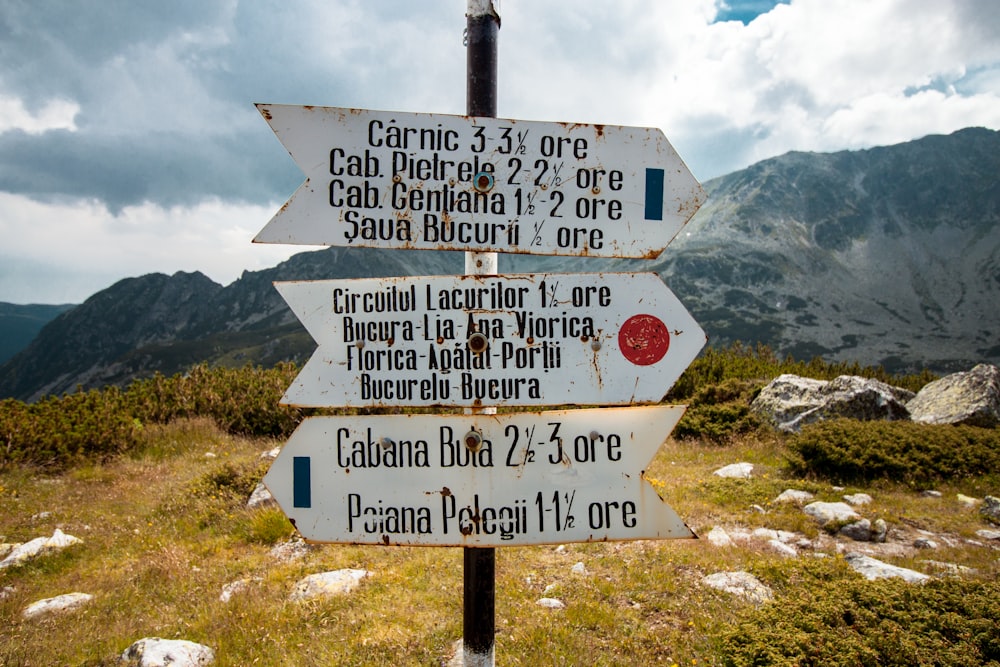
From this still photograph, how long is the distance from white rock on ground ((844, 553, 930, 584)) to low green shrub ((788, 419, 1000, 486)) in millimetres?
3559

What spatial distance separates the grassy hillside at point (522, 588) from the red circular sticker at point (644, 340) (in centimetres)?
191

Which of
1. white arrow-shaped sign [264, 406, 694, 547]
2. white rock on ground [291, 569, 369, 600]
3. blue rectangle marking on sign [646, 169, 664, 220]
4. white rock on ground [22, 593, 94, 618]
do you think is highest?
blue rectangle marking on sign [646, 169, 664, 220]

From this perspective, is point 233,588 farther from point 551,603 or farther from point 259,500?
point 551,603

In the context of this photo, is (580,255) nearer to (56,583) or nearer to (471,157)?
(471,157)

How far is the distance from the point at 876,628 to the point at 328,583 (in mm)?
4132

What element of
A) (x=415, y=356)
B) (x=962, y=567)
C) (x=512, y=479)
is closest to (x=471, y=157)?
(x=415, y=356)

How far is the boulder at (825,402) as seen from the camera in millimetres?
10164

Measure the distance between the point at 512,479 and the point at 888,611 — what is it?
2553 mm

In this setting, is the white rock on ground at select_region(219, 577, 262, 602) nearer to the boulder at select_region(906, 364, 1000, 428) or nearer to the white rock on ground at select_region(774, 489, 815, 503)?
the white rock on ground at select_region(774, 489, 815, 503)

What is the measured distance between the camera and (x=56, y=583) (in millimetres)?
5121

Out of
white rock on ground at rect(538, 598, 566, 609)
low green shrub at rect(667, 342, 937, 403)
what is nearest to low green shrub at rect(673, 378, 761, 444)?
low green shrub at rect(667, 342, 937, 403)

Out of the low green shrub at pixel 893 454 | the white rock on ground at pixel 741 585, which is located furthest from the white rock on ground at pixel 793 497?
the white rock on ground at pixel 741 585

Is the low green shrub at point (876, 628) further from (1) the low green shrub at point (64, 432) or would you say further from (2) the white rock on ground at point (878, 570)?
(1) the low green shrub at point (64, 432)

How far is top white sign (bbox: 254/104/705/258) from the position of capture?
236cm
